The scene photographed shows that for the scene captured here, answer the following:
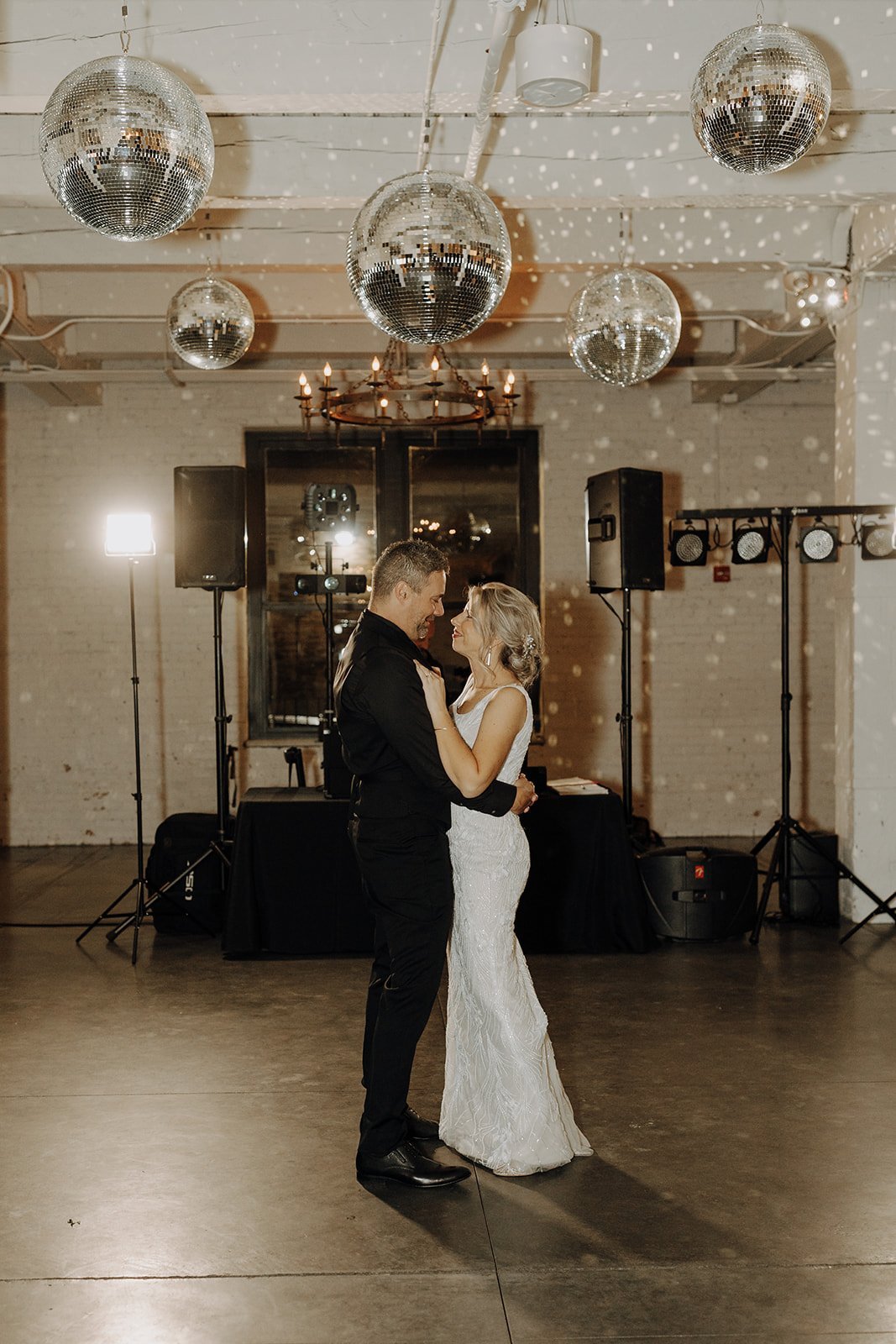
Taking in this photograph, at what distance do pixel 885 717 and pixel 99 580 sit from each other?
5301 mm

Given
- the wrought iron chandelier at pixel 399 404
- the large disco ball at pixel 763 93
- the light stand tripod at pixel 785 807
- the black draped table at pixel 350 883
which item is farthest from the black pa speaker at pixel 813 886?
the large disco ball at pixel 763 93

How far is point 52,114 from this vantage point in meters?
2.64

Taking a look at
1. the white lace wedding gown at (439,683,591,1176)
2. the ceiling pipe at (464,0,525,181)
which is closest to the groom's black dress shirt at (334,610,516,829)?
the white lace wedding gown at (439,683,591,1176)

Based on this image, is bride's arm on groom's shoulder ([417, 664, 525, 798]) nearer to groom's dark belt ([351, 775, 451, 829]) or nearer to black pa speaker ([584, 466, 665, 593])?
groom's dark belt ([351, 775, 451, 829])

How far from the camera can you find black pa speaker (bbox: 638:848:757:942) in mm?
5840

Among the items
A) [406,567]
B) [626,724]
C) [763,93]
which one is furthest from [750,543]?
[763,93]

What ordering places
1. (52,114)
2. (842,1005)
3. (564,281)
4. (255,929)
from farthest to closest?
(564,281), (255,929), (842,1005), (52,114)

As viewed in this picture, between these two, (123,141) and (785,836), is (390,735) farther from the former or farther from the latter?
(785,836)

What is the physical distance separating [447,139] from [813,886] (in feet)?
12.2

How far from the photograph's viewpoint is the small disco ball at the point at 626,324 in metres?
4.33

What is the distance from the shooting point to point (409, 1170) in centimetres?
322

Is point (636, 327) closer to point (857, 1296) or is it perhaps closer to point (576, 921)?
point (576, 921)

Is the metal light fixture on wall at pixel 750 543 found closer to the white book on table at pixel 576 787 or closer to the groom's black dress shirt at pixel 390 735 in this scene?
the white book on table at pixel 576 787

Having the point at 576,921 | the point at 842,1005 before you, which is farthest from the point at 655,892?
the point at 842,1005
